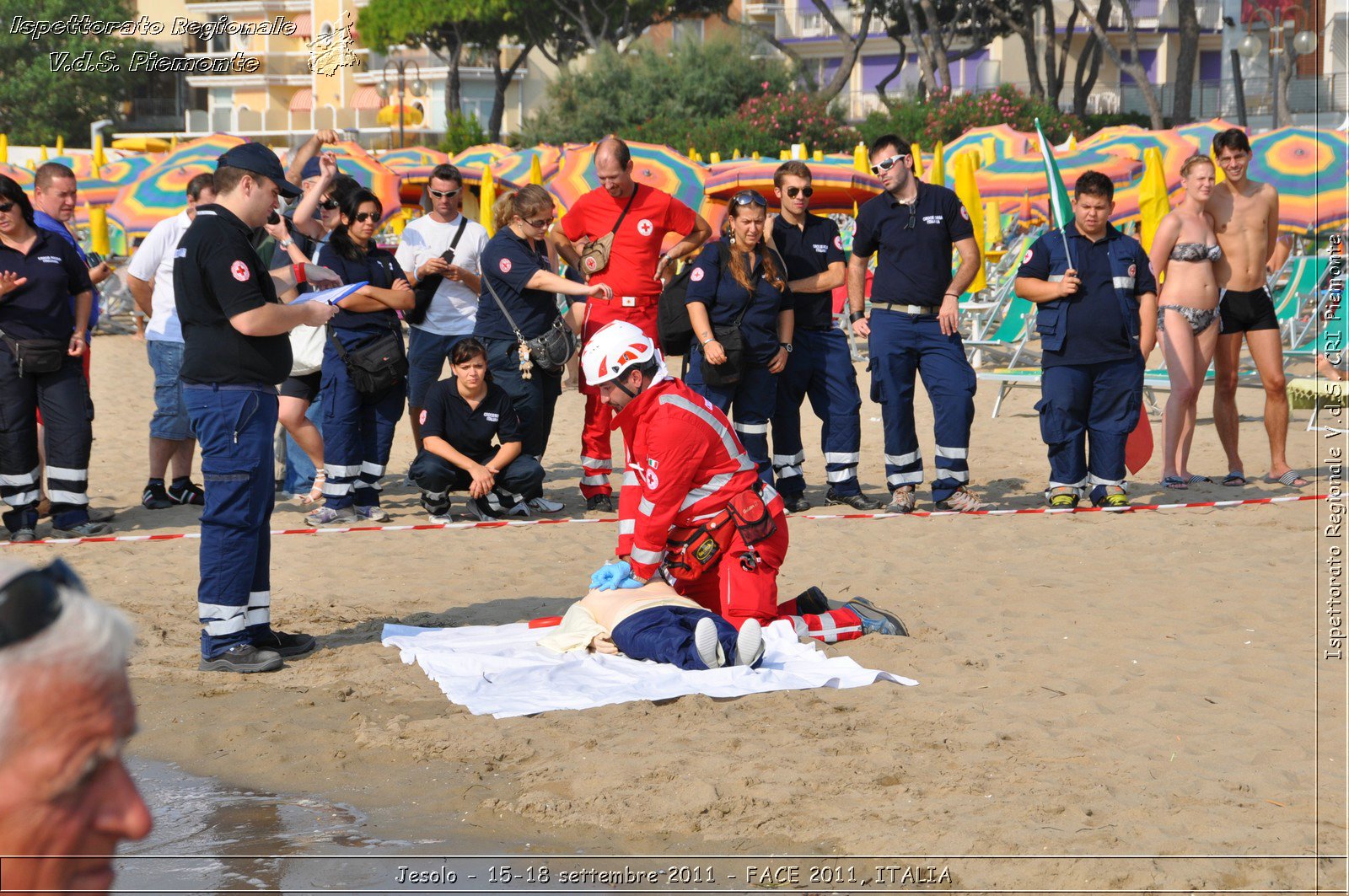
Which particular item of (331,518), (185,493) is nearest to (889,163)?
(331,518)

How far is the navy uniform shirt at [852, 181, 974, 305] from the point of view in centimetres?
881

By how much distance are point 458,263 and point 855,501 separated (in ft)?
9.80

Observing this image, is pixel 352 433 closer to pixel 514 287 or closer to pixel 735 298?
pixel 514 287

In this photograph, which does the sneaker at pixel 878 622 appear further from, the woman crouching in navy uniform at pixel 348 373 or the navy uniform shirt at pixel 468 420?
the woman crouching in navy uniform at pixel 348 373

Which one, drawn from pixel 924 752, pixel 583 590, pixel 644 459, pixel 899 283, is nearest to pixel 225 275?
pixel 644 459

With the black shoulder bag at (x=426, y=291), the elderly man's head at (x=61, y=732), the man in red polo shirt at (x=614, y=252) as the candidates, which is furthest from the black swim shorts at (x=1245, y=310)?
the elderly man's head at (x=61, y=732)


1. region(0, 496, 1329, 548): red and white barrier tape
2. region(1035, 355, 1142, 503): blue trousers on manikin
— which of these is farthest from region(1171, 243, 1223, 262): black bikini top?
region(0, 496, 1329, 548): red and white barrier tape

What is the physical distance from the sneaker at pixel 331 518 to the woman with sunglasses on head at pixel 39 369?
1.23 m

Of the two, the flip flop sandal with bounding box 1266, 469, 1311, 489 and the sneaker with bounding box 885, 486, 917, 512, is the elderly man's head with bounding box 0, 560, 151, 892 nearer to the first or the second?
the sneaker with bounding box 885, 486, 917, 512

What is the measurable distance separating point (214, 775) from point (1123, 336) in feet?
19.7

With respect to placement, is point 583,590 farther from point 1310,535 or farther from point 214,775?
point 1310,535

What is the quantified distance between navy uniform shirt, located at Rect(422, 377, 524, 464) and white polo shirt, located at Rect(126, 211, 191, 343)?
5.24 ft

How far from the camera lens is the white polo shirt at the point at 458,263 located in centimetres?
935

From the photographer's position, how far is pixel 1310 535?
798cm
